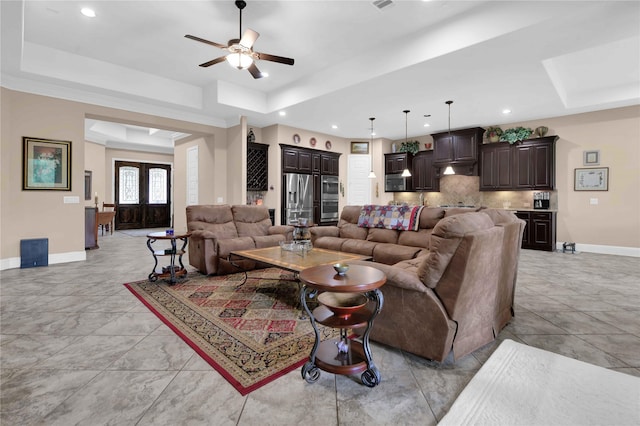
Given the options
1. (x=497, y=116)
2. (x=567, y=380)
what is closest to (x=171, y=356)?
(x=567, y=380)

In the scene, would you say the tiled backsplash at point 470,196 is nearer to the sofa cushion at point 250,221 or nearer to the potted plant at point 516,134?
the potted plant at point 516,134

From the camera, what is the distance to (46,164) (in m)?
5.22

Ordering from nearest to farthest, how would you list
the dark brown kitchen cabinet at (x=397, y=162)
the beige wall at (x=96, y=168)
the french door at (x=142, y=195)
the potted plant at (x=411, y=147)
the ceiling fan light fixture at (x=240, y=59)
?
the ceiling fan light fixture at (x=240, y=59)
the potted plant at (x=411, y=147)
the dark brown kitchen cabinet at (x=397, y=162)
the beige wall at (x=96, y=168)
the french door at (x=142, y=195)

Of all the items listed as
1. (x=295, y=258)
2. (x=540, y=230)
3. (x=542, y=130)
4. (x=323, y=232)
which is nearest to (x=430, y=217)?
(x=323, y=232)

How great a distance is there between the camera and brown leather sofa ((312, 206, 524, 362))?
6.28 ft

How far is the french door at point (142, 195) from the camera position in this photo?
11227 millimetres

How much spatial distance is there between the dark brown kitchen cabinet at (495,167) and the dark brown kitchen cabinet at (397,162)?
2.02m

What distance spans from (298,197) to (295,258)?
4.67 metres

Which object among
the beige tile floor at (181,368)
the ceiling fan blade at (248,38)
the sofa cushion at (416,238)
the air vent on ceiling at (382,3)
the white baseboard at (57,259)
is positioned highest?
the air vent on ceiling at (382,3)

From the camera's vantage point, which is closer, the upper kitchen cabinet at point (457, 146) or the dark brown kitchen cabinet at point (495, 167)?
the dark brown kitchen cabinet at point (495, 167)

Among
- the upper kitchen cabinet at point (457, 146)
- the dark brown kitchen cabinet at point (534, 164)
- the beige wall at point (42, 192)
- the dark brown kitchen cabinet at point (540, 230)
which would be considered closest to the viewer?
the beige wall at point (42, 192)

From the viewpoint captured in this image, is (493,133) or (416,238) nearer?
(416,238)

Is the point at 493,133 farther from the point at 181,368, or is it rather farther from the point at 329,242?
the point at 181,368

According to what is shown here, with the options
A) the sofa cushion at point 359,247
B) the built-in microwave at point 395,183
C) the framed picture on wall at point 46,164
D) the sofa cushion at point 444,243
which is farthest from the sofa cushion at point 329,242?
the built-in microwave at point 395,183
